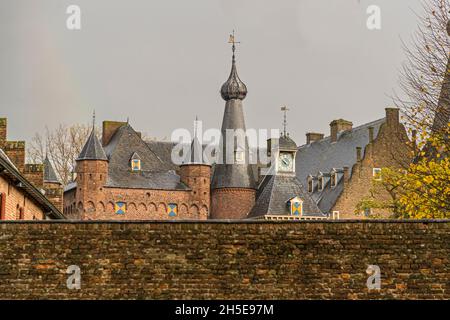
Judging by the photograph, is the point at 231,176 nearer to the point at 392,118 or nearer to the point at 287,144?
the point at 287,144

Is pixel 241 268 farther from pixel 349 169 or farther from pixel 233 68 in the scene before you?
pixel 233 68

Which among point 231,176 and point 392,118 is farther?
point 231,176

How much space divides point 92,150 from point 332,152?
59.2 ft

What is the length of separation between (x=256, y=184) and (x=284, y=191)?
4.92 m

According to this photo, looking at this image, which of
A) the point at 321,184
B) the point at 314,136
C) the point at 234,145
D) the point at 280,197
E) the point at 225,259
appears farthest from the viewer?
the point at 314,136

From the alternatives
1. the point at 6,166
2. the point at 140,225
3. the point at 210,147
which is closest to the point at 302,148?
the point at 210,147

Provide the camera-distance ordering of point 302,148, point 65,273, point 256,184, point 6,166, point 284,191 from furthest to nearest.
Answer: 1. point 302,148
2. point 256,184
3. point 284,191
4. point 6,166
5. point 65,273

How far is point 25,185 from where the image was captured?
27375 millimetres

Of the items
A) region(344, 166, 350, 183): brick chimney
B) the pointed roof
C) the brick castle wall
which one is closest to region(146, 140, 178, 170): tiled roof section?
the pointed roof


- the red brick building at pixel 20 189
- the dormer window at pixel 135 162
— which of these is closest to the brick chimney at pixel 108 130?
the dormer window at pixel 135 162

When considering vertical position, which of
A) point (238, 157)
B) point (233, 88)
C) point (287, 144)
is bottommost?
point (238, 157)

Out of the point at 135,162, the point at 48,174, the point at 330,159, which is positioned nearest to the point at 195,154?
the point at 135,162

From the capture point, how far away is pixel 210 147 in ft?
252

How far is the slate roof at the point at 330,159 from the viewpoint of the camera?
68.6m
